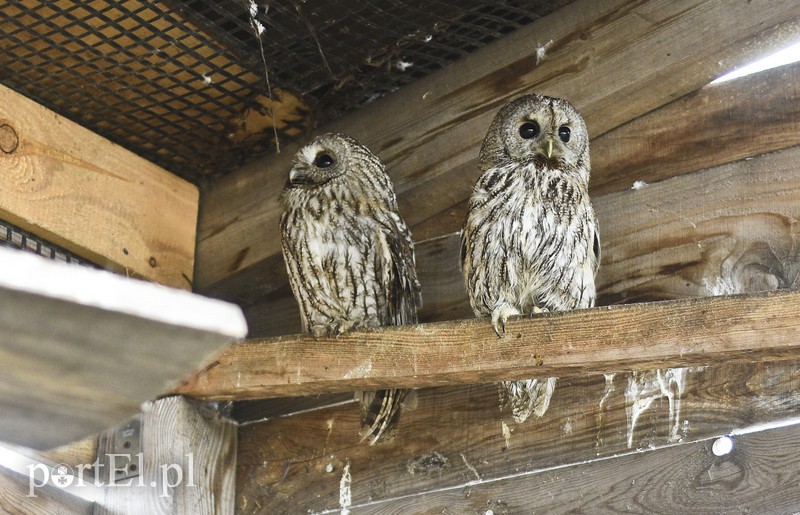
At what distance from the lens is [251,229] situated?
304cm

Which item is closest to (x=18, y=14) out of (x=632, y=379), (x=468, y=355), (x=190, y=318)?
(x=468, y=355)

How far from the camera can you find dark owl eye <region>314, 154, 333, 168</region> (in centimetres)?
293

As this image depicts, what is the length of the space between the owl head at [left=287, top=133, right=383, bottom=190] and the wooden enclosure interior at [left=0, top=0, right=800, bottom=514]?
4.5 inches

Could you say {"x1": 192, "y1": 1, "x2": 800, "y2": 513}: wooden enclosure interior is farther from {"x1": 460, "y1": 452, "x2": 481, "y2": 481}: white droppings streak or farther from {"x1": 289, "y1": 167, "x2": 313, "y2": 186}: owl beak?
{"x1": 289, "y1": 167, "x2": 313, "y2": 186}: owl beak

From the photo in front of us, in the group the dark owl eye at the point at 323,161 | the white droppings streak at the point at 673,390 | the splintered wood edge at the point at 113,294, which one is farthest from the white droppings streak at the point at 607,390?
the splintered wood edge at the point at 113,294

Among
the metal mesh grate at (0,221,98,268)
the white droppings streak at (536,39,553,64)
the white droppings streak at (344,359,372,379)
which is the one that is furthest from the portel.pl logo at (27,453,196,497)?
the white droppings streak at (536,39,553,64)

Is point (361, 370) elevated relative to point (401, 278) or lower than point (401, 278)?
lower

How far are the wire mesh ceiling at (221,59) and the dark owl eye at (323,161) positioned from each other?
182 mm

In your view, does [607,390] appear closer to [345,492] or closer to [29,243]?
[345,492]

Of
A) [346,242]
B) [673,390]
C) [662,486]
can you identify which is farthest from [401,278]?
[662,486]

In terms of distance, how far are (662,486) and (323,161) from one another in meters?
1.33

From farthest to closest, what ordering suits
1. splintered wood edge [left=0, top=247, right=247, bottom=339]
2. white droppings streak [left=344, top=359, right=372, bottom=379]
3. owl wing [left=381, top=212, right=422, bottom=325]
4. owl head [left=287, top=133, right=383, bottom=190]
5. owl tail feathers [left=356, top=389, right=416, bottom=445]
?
owl head [left=287, top=133, right=383, bottom=190]
owl wing [left=381, top=212, right=422, bottom=325]
owl tail feathers [left=356, top=389, right=416, bottom=445]
white droppings streak [left=344, top=359, right=372, bottom=379]
splintered wood edge [left=0, top=247, right=247, bottom=339]

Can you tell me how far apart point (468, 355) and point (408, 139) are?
40.1 inches

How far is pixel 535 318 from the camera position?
2102mm
